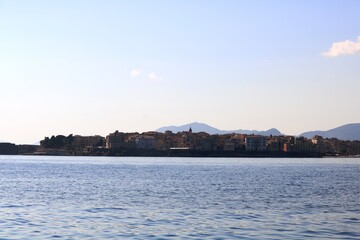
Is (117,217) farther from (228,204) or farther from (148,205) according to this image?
(228,204)

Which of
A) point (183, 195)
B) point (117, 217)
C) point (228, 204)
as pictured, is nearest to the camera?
point (117, 217)

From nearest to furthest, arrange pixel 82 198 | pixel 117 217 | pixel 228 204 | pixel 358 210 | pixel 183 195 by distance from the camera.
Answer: pixel 117 217
pixel 358 210
pixel 228 204
pixel 82 198
pixel 183 195

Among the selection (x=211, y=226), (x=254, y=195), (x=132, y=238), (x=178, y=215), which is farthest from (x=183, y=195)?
(x=132, y=238)

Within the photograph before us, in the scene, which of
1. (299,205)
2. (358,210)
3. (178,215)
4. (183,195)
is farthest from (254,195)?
(178,215)

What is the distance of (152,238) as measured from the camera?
2705 centimetres

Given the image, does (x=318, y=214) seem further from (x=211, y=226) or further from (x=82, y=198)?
(x=82, y=198)

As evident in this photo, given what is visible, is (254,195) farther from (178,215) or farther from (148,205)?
(178,215)

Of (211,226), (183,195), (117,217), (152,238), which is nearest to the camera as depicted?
(152,238)

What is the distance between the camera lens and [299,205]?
41531 millimetres

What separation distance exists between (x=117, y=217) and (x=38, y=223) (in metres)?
4.61

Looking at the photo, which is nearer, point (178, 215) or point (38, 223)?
point (38, 223)

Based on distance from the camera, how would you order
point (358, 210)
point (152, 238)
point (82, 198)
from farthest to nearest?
point (82, 198)
point (358, 210)
point (152, 238)

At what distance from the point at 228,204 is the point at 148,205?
516 centimetres

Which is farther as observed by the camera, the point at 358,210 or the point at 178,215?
the point at 358,210
